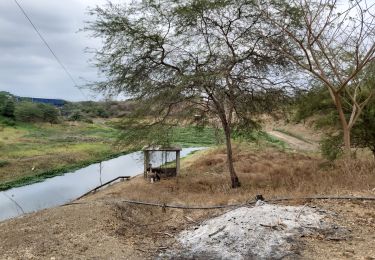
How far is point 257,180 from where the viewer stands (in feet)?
66.3

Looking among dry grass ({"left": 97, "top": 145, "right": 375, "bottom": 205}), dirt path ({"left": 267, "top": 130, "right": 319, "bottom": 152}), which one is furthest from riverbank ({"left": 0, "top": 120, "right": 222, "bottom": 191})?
dirt path ({"left": 267, "top": 130, "right": 319, "bottom": 152})

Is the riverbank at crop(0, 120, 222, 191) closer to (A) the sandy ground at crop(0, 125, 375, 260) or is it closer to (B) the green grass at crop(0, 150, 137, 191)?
(B) the green grass at crop(0, 150, 137, 191)

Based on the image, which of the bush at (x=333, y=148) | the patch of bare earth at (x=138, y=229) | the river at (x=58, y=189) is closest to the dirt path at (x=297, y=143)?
the river at (x=58, y=189)

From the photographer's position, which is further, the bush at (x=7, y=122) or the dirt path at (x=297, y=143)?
the bush at (x=7, y=122)

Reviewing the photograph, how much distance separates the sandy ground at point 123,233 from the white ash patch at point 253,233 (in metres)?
0.26

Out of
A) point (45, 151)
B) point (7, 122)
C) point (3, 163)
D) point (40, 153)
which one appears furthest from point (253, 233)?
point (7, 122)

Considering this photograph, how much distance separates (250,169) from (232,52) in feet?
29.8

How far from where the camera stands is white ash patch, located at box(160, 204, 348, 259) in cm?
715

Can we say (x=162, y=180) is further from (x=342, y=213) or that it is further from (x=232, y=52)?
(x=342, y=213)

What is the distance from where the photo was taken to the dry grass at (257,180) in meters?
10.9

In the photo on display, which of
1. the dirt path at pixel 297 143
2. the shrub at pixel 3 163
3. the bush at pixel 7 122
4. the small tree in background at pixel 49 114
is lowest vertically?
the shrub at pixel 3 163

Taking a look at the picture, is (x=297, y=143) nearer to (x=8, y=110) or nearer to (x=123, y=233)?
(x=123, y=233)

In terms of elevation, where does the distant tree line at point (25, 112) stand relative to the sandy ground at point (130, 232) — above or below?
above

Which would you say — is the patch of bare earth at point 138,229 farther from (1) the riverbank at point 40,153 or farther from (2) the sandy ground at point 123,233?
(1) the riverbank at point 40,153
